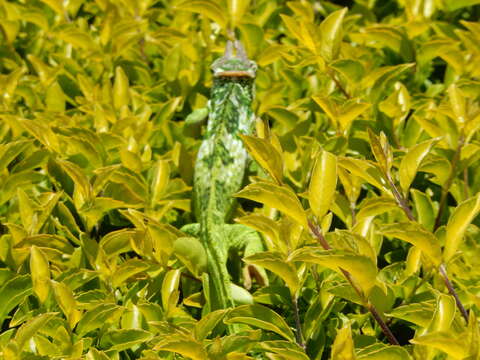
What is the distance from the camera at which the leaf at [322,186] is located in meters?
1.76

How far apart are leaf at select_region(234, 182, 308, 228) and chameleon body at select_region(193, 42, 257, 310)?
1.68 feet

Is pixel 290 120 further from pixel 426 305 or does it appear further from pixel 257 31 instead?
pixel 426 305

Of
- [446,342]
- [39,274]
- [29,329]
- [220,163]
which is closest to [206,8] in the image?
[220,163]

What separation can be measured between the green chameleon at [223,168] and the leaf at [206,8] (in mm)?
203

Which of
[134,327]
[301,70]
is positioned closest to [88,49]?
[301,70]

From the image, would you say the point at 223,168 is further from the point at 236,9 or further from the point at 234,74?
the point at 236,9

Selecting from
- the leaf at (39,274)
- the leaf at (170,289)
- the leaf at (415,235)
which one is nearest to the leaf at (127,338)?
the leaf at (170,289)

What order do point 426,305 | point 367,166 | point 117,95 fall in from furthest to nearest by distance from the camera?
point 117,95
point 367,166
point 426,305

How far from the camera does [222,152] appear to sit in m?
2.62

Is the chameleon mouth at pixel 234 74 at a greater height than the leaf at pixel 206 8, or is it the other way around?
the leaf at pixel 206 8

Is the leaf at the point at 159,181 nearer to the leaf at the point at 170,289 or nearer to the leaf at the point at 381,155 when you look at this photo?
the leaf at the point at 170,289

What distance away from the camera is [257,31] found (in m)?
2.99

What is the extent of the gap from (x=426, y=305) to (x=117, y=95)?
1.60 m

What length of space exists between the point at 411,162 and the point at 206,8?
3.67 ft
